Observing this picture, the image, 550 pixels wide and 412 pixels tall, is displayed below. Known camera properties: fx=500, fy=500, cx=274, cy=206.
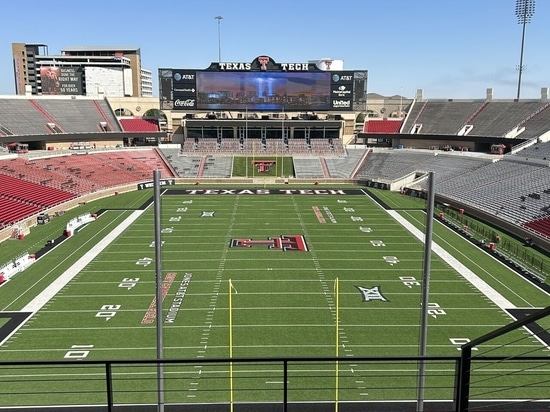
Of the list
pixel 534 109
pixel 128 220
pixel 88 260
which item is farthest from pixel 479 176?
pixel 88 260

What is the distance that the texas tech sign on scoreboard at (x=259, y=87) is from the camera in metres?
59.8

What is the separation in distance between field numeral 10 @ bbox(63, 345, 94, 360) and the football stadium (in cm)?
9

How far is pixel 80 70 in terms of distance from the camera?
12244cm

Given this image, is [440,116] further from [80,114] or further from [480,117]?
[80,114]

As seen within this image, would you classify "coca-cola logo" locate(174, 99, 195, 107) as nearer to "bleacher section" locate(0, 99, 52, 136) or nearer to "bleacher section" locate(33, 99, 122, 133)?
"bleacher section" locate(33, 99, 122, 133)

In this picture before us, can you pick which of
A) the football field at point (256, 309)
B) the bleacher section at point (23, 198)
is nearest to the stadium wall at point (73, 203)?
the bleacher section at point (23, 198)

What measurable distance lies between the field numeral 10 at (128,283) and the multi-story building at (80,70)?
Answer: 104 meters

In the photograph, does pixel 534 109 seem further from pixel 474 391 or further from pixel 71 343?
pixel 71 343

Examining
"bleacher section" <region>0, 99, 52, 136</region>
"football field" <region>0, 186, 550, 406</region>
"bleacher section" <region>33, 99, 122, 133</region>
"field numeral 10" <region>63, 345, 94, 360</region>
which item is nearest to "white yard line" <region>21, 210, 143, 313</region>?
"football field" <region>0, 186, 550, 406</region>

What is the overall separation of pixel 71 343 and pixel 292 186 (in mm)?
36843

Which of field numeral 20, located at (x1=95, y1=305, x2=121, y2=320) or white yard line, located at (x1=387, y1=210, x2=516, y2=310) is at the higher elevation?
white yard line, located at (x1=387, y1=210, x2=516, y2=310)

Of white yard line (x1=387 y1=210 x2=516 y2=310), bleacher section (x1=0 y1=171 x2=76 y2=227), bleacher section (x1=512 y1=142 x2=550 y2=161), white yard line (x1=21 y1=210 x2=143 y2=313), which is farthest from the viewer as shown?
bleacher section (x1=512 y1=142 x2=550 y2=161)

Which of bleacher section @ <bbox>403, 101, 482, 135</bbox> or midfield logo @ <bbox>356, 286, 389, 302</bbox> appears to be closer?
midfield logo @ <bbox>356, 286, 389, 302</bbox>

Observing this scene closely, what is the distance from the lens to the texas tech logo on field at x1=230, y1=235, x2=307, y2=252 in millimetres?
26438
